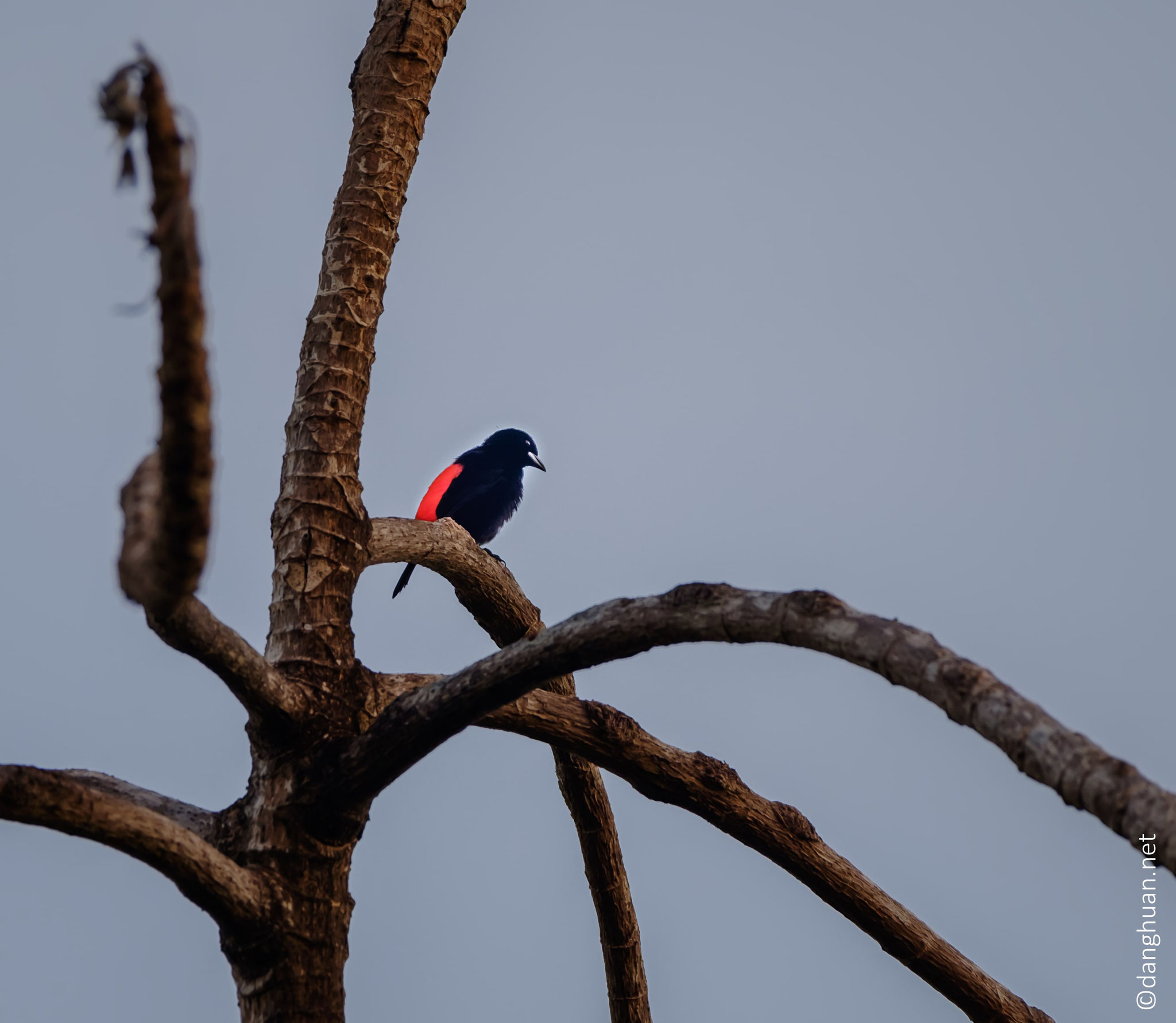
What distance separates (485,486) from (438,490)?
36cm

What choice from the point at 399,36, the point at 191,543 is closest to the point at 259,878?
the point at 191,543

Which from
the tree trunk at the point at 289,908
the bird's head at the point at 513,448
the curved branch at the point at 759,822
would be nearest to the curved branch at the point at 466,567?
the curved branch at the point at 759,822

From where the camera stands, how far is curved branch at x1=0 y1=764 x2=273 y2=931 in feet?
7.51

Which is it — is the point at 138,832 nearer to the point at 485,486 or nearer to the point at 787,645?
the point at 787,645

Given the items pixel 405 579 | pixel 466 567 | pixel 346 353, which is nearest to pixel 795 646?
pixel 346 353

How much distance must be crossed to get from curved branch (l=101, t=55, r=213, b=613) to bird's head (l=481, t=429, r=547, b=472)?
21.7ft

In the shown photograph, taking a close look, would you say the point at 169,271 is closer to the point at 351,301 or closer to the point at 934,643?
the point at 934,643

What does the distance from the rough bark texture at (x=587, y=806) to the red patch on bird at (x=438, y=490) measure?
3.54m

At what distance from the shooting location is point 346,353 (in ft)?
11.4

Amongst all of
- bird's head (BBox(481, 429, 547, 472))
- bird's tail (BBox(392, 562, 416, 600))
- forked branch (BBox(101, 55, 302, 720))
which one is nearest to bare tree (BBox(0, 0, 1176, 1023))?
forked branch (BBox(101, 55, 302, 720))

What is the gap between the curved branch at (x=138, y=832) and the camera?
229 centimetres

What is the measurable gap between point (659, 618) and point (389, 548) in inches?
62.6

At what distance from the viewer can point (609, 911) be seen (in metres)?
4.12

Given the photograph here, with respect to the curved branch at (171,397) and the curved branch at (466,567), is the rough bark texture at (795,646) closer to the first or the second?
the curved branch at (171,397)
